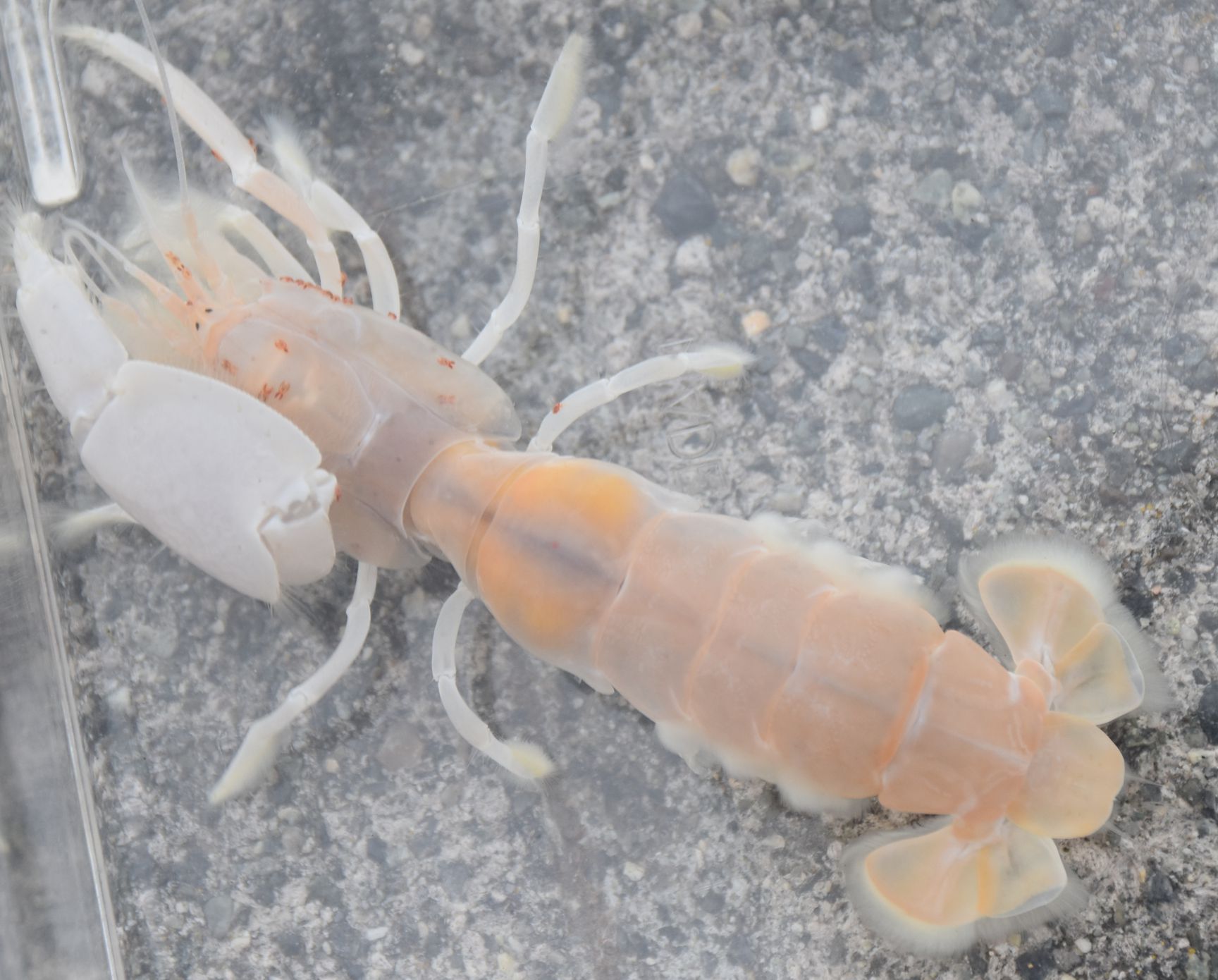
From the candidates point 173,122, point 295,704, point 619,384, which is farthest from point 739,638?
point 173,122

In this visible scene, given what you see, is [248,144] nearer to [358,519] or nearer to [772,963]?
[358,519]

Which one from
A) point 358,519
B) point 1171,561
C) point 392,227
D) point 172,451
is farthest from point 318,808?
point 1171,561

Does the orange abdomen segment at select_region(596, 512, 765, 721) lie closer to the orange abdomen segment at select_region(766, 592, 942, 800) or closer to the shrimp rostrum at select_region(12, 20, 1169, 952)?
the shrimp rostrum at select_region(12, 20, 1169, 952)

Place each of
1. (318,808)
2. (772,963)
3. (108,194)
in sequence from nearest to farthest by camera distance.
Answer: (772,963) → (318,808) → (108,194)

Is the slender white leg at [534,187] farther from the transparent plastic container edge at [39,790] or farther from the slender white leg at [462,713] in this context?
the transparent plastic container edge at [39,790]

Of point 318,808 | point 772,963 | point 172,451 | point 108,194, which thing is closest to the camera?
point 172,451

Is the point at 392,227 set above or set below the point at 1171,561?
above

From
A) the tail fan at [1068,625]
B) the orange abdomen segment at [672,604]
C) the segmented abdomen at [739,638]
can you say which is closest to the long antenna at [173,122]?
the segmented abdomen at [739,638]

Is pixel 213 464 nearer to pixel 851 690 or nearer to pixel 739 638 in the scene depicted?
pixel 739 638
